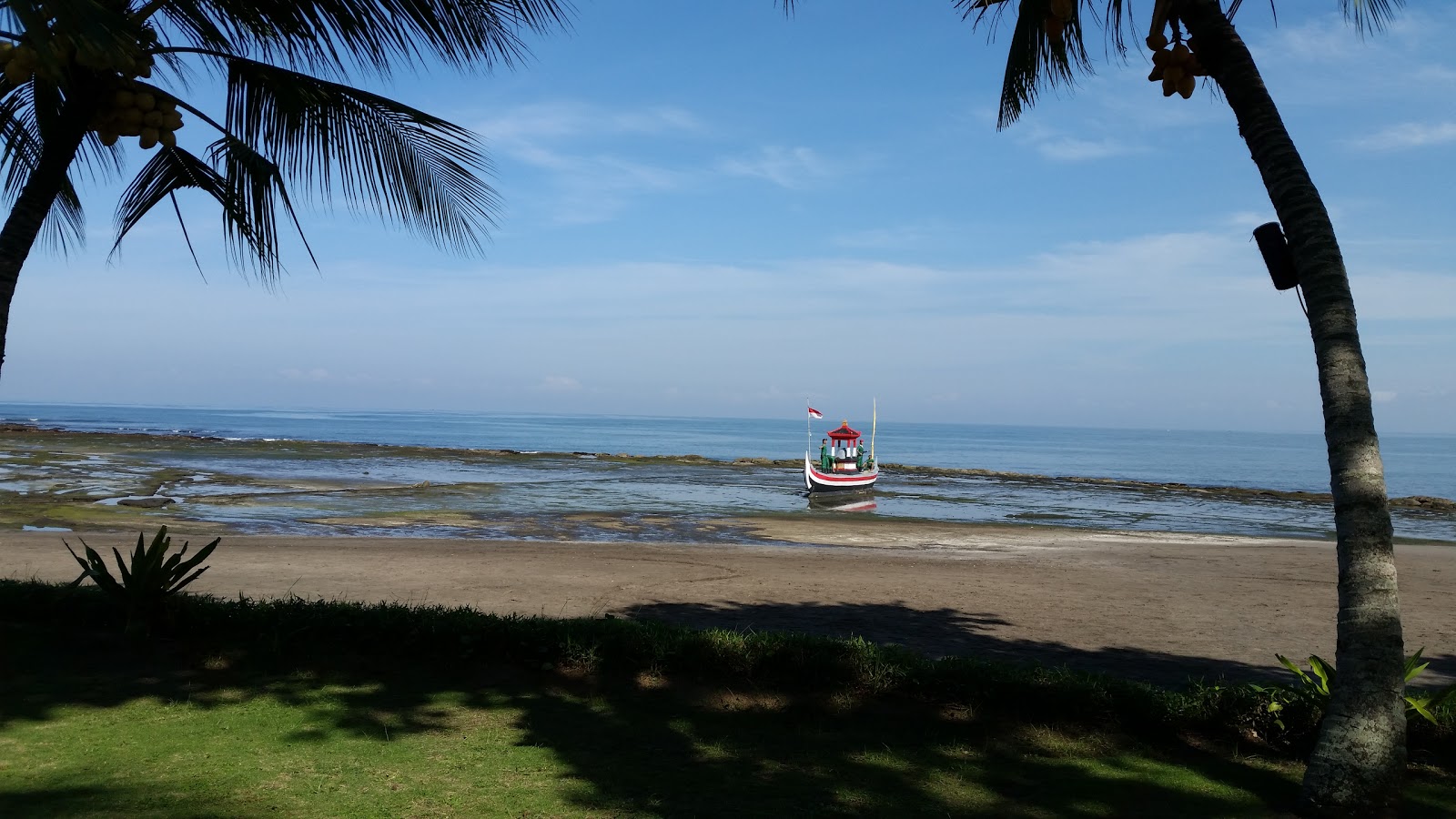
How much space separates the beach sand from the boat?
51.5ft

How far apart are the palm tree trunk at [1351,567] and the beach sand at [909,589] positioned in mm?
3312

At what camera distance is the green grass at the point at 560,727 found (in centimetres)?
423

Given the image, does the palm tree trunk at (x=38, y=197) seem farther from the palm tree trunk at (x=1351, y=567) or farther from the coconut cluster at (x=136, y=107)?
the palm tree trunk at (x=1351, y=567)

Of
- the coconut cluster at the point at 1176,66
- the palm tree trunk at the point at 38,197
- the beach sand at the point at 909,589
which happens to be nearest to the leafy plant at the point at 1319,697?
the beach sand at the point at 909,589

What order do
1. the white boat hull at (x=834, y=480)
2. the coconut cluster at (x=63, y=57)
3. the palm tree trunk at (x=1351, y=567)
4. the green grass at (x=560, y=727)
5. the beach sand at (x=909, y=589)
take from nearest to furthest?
the coconut cluster at (x=63, y=57)
the palm tree trunk at (x=1351, y=567)
the green grass at (x=560, y=727)
the beach sand at (x=909, y=589)
the white boat hull at (x=834, y=480)

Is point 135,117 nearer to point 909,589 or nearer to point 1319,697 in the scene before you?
point 1319,697

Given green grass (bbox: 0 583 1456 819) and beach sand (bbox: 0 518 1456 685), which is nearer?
green grass (bbox: 0 583 1456 819)

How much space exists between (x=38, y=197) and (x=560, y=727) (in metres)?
3.67

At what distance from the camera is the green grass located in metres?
4.23

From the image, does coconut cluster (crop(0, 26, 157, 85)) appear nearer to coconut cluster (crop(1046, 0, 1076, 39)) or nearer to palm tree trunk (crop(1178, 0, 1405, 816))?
coconut cluster (crop(1046, 0, 1076, 39))

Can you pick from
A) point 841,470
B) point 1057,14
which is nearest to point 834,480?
point 841,470

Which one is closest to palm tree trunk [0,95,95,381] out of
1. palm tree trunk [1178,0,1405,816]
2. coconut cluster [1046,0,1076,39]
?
coconut cluster [1046,0,1076,39]

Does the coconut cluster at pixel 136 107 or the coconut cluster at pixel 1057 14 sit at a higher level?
the coconut cluster at pixel 1057 14

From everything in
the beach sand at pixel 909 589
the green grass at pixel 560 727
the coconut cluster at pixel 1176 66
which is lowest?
the beach sand at pixel 909 589
